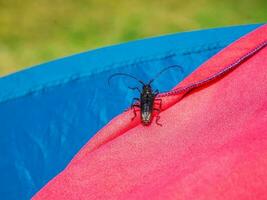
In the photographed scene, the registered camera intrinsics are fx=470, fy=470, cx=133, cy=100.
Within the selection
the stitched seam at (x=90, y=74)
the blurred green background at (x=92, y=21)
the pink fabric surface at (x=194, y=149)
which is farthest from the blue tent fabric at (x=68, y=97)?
the blurred green background at (x=92, y=21)

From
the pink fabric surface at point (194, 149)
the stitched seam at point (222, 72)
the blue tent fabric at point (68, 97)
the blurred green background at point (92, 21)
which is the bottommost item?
the pink fabric surface at point (194, 149)

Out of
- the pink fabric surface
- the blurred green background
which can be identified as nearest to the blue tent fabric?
the pink fabric surface

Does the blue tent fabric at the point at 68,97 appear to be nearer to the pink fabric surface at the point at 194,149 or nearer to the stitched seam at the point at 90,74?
the stitched seam at the point at 90,74

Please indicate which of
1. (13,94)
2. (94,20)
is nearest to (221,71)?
(13,94)

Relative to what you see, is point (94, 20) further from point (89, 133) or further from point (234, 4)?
point (89, 133)

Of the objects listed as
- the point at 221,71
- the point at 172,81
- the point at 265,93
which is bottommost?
the point at 265,93

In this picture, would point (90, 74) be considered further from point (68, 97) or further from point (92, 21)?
point (92, 21)
